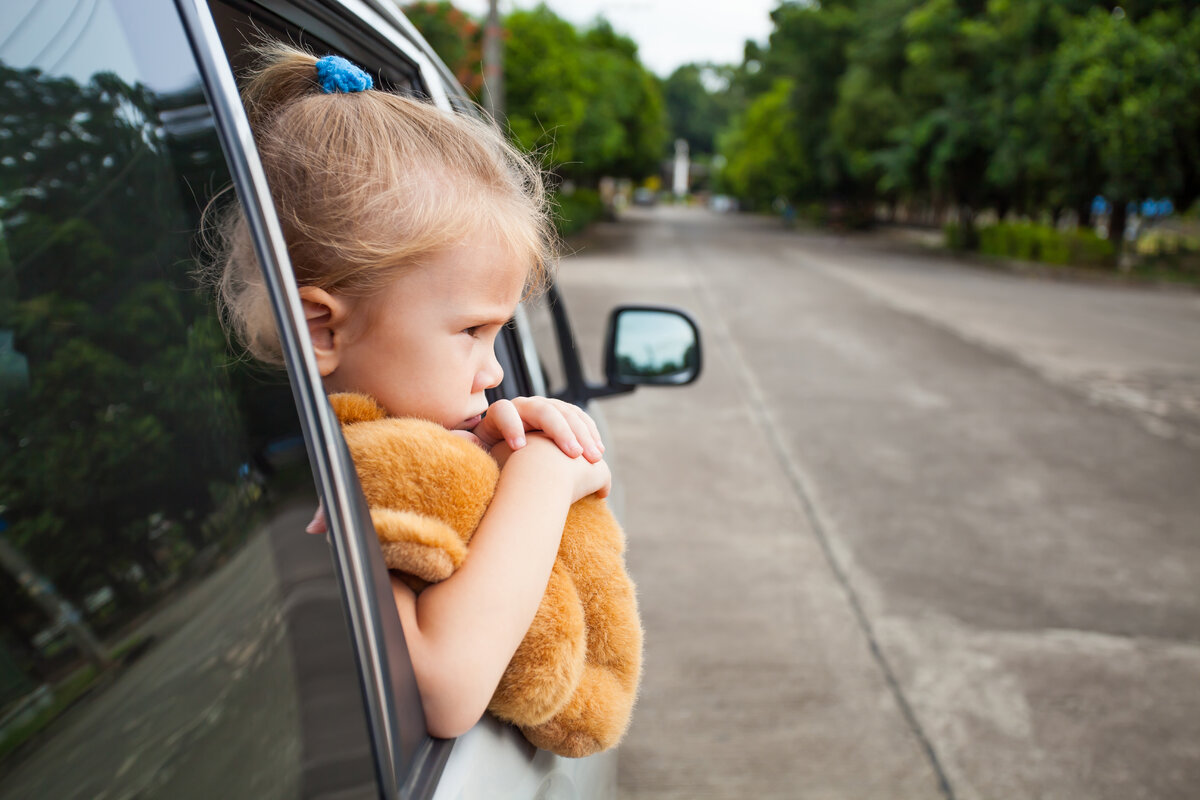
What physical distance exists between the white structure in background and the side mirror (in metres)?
147

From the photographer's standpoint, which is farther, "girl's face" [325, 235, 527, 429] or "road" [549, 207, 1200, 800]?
"road" [549, 207, 1200, 800]

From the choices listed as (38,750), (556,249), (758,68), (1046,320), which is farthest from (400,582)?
(758,68)

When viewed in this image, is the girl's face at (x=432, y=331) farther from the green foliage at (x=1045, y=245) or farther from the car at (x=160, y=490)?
the green foliage at (x=1045, y=245)

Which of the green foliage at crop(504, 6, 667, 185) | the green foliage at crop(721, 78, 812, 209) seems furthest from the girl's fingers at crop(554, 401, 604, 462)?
the green foliage at crop(721, 78, 812, 209)

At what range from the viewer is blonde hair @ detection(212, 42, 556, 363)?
951mm

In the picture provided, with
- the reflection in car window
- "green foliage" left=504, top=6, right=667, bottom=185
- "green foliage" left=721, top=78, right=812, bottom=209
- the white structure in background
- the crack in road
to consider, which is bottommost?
the white structure in background

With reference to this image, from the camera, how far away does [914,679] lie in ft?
11.5

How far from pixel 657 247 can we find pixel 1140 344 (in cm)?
2032

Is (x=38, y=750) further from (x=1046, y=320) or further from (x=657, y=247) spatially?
(x=657, y=247)

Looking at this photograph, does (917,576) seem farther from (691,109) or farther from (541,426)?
(691,109)

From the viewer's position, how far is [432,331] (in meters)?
0.99

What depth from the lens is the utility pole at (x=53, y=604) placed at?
67cm

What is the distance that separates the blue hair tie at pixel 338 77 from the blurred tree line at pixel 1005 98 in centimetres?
2185

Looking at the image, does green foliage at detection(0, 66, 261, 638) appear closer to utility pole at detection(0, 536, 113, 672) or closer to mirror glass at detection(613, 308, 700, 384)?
utility pole at detection(0, 536, 113, 672)
